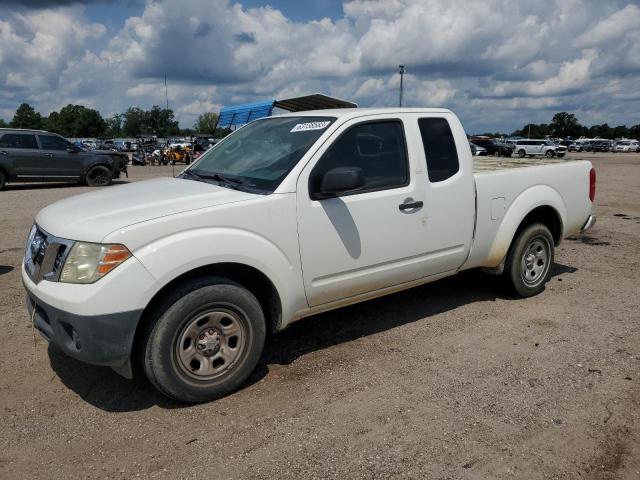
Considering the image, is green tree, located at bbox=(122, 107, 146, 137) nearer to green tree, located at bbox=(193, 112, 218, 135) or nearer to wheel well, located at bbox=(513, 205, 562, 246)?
green tree, located at bbox=(193, 112, 218, 135)

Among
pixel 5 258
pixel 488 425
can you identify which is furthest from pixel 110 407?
pixel 5 258

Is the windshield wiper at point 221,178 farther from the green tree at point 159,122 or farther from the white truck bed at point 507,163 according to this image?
the green tree at point 159,122

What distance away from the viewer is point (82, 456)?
2.88 meters

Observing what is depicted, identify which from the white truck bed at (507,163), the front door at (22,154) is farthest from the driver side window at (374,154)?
the front door at (22,154)

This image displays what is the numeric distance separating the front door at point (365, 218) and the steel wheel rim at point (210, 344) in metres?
0.59

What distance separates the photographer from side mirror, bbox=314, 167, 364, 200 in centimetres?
354

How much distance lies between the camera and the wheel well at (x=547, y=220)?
532 cm

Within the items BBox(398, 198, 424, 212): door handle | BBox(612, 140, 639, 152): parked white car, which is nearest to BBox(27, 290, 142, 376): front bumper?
BBox(398, 198, 424, 212): door handle

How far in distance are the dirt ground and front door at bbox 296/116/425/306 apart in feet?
2.01

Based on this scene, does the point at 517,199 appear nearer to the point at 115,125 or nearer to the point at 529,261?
the point at 529,261

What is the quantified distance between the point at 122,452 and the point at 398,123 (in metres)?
3.02

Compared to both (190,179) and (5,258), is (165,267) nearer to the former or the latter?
(190,179)

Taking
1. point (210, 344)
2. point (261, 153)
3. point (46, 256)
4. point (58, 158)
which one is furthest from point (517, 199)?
point (58, 158)

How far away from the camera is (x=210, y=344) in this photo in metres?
3.35
